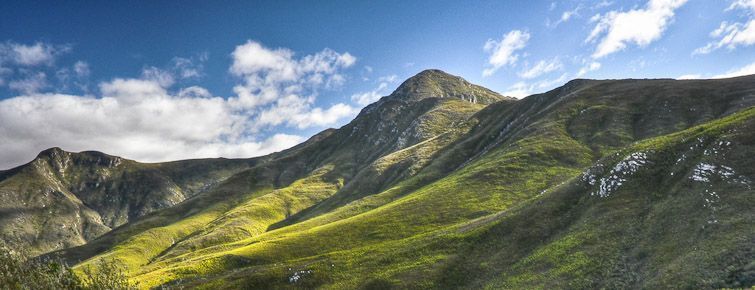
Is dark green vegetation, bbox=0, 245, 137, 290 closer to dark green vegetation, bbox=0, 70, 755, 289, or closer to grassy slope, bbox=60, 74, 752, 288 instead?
dark green vegetation, bbox=0, 70, 755, 289

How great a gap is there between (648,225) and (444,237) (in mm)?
33683

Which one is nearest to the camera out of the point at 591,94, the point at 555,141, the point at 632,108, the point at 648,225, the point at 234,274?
the point at 648,225

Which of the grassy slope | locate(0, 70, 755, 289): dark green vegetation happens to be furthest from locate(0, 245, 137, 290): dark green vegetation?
the grassy slope

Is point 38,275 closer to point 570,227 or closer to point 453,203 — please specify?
point 570,227

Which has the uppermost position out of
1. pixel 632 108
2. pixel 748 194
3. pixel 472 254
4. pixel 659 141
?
pixel 632 108

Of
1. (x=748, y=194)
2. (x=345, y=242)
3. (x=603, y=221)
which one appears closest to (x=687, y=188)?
(x=748, y=194)

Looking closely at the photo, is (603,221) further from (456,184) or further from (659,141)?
(456,184)

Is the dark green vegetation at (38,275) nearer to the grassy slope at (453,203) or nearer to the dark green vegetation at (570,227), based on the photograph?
the dark green vegetation at (570,227)

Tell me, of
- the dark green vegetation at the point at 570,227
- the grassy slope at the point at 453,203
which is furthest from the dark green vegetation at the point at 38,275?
the grassy slope at the point at 453,203

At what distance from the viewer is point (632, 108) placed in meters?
154

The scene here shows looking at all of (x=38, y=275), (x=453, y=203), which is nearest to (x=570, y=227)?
(x=453, y=203)

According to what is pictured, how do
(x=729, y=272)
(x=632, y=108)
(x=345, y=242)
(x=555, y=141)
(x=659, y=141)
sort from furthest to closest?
(x=632, y=108)
(x=555, y=141)
(x=345, y=242)
(x=659, y=141)
(x=729, y=272)

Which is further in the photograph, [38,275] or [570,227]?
[570,227]

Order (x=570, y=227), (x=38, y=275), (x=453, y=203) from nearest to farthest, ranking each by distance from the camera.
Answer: (x=38, y=275) < (x=570, y=227) < (x=453, y=203)
